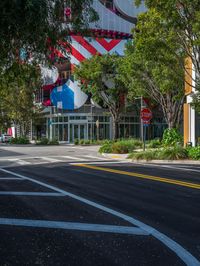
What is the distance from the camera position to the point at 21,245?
6.68 meters

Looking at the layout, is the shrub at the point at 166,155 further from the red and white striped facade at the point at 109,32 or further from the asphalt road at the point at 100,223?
the red and white striped facade at the point at 109,32

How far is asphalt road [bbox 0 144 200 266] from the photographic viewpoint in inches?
241

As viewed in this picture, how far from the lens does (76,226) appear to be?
25.9ft

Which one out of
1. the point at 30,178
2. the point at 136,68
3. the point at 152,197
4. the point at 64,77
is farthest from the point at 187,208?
the point at 64,77

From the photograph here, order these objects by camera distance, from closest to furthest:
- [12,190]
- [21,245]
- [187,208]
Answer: [21,245] < [187,208] < [12,190]

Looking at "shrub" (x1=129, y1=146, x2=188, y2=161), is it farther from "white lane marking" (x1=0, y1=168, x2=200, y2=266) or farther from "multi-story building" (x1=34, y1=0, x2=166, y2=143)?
"multi-story building" (x1=34, y1=0, x2=166, y2=143)

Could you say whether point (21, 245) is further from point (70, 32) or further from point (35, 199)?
point (70, 32)

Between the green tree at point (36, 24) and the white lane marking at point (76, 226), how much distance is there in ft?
11.5

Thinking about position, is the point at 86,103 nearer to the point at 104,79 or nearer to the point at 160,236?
the point at 104,79

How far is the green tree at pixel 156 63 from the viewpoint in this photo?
24.2 metres

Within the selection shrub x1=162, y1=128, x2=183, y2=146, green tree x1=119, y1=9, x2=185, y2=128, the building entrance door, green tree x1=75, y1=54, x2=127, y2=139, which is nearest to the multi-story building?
the building entrance door

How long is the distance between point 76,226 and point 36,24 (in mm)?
3732

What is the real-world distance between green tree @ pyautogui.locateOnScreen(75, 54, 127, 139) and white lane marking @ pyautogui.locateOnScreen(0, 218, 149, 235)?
124 ft

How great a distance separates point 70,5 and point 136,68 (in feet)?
87.1
